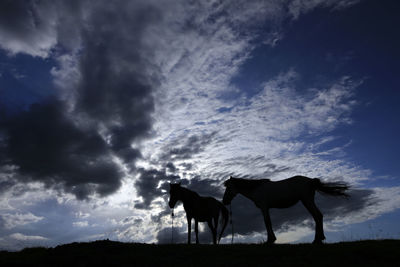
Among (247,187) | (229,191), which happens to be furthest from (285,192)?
(229,191)

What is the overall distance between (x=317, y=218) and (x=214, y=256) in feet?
16.5

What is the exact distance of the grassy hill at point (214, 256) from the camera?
27.0 feet

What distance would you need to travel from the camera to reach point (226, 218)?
18.9 metres

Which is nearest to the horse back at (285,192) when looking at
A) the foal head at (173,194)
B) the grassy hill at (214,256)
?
the grassy hill at (214,256)

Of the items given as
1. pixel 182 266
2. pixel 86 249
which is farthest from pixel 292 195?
pixel 86 249

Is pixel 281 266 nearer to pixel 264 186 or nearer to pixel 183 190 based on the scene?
pixel 264 186

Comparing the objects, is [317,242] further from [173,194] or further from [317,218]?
[173,194]

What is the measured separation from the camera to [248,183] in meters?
13.7

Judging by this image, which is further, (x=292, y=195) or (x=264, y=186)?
(x=264, y=186)

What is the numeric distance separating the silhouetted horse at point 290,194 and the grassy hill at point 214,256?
5.52 feet

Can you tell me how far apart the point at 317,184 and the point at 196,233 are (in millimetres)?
7828

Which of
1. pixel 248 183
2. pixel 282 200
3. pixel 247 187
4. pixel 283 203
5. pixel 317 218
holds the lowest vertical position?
pixel 317 218

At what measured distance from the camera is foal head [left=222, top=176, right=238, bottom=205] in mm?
14424

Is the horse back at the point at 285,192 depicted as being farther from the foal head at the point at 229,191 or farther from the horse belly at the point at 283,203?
the foal head at the point at 229,191
